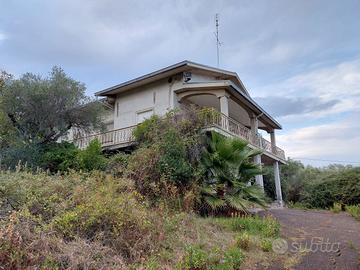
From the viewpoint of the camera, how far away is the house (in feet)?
52.2

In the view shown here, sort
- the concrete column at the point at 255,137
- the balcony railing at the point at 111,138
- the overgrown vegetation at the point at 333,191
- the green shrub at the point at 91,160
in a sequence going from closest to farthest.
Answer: the green shrub at the point at 91,160 → the balcony railing at the point at 111,138 → the overgrown vegetation at the point at 333,191 → the concrete column at the point at 255,137

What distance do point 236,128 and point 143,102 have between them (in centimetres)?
594

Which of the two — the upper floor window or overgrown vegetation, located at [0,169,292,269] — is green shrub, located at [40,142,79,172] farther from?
overgrown vegetation, located at [0,169,292,269]

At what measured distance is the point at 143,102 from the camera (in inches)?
731

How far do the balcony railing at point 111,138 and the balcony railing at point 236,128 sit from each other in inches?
183

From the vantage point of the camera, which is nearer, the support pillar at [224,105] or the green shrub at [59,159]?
the green shrub at [59,159]

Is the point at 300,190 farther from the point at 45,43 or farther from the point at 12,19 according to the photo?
the point at 12,19

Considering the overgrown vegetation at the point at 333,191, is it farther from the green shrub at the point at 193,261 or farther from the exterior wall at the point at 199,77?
the green shrub at the point at 193,261

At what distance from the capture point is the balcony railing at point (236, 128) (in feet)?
44.6

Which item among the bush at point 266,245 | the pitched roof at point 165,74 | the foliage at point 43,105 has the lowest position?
the bush at point 266,245

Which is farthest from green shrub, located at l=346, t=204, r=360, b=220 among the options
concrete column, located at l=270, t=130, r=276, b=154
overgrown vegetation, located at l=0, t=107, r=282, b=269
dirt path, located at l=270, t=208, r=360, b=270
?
concrete column, located at l=270, t=130, r=276, b=154

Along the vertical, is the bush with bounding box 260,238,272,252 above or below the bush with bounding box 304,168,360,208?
below

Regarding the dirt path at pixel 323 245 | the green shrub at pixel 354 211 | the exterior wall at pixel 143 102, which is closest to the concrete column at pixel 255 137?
the green shrub at pixel 354 211

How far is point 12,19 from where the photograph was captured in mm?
11391
